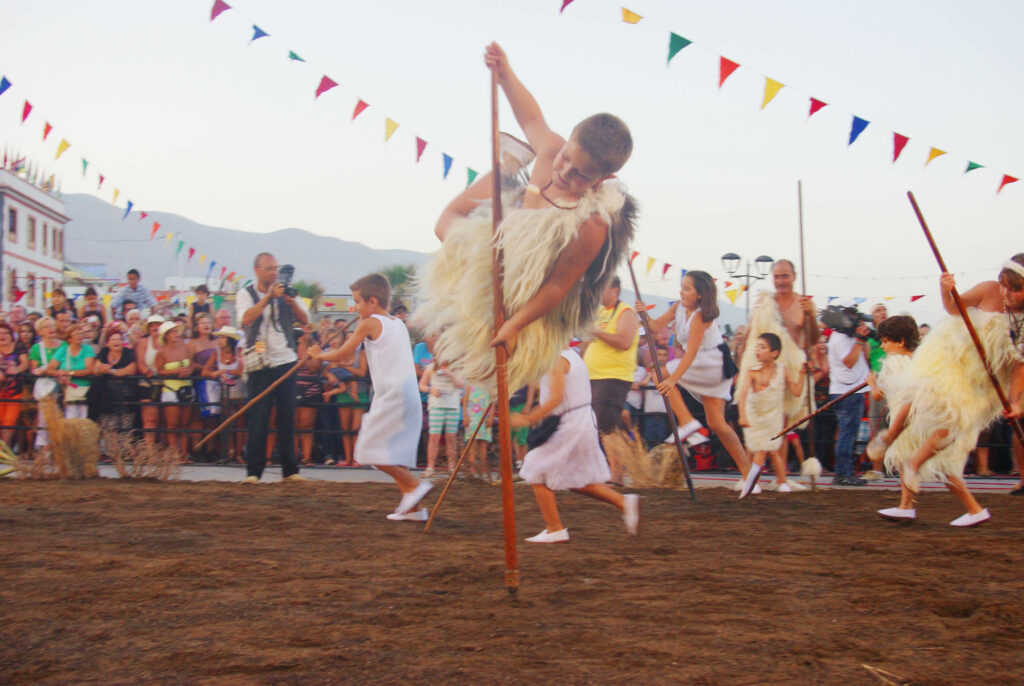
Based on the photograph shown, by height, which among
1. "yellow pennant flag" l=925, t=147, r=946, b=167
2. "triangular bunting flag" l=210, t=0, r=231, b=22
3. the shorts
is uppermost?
"triangular bunting flag" l=210, t=0, r=231, b=22

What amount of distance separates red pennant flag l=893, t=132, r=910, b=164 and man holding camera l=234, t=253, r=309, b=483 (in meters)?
6.18

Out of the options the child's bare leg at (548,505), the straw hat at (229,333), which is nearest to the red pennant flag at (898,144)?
the child's bare leg at (548,505)

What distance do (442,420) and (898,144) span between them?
17.9 feet

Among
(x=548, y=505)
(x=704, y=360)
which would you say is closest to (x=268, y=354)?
(x=704, y=360)

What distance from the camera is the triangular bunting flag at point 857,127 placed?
29.1ft

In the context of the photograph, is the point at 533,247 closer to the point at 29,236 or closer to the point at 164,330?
the point at 164,330

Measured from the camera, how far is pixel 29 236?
49.5 metres

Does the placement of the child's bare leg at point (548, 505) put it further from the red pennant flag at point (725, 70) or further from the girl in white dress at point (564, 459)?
the red pennant flag at point (725, 70)

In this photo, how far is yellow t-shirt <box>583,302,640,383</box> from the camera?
765 cm

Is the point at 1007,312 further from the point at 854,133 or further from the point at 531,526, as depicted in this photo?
the point at 854,133

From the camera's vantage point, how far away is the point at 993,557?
15.7ft

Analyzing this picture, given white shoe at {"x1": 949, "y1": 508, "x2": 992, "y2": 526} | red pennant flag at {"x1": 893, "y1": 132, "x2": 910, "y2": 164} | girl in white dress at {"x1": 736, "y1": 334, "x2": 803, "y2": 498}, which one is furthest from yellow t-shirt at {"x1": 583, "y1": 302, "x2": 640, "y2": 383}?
red pennant flag at {"x1": 893, "y1": 132, "x2": 910, "y2": 164}

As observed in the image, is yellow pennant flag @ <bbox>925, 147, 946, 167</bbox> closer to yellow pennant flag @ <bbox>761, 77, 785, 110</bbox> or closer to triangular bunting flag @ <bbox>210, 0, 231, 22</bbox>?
yellow pennant flag @ <bbox>761, 77, 785, 110</bbox>

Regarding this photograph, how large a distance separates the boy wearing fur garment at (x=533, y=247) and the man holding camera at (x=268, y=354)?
4.17m
